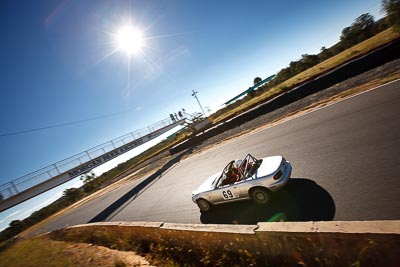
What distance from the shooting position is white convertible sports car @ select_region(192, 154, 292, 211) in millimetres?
6008

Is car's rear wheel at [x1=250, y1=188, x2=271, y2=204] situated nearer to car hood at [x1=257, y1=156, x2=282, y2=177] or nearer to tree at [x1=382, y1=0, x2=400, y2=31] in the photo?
car hood at [x1=257, y1=156, x2=282, y2=177]

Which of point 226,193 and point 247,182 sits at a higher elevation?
point 247,182

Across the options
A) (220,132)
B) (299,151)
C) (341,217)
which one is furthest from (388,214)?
(220,132)

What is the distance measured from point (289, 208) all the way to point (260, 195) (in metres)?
0.86

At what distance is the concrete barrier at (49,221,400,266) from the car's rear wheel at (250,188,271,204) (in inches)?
64.2

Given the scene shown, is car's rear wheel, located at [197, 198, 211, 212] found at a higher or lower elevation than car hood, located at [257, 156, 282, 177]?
lower

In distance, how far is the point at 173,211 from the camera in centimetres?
912

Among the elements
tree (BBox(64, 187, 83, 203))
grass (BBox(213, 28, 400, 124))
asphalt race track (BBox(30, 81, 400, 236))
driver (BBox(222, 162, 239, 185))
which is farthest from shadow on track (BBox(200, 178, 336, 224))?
tree (BBox(64, 187, 83, 203))

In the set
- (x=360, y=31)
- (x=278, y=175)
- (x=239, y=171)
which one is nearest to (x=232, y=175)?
(x=239, y=171)

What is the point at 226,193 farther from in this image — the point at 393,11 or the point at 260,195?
the point at 393,11

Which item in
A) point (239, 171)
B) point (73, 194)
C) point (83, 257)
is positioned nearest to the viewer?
point (239, 171)

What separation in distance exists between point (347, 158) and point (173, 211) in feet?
21.1

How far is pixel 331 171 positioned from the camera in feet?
20.7

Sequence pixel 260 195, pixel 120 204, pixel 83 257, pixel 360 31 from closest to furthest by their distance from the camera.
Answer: pixel 260 195 < pixel 83 257 < pixel 120 204 < pixel 360 31
